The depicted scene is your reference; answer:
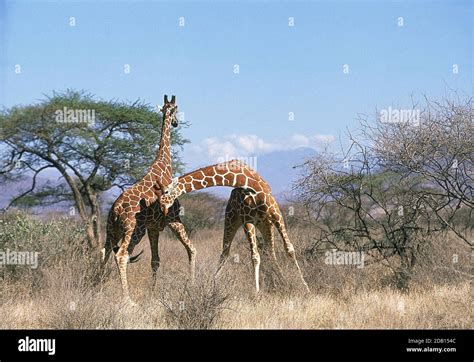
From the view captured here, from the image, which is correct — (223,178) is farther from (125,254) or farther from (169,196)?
(125,254)

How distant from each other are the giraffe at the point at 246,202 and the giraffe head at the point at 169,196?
160 mm

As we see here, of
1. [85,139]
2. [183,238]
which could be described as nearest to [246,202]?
[183,238]

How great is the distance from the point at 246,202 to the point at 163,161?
1.34 meters

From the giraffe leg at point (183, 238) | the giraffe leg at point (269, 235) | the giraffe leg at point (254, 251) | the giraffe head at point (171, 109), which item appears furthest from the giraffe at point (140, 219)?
the giraffe leg at point (269, 235)

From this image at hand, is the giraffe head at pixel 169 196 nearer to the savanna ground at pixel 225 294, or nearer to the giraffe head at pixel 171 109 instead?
the savanna ground at pixel 225 294

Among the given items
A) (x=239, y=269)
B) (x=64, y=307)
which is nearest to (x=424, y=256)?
(x=239, y=269)

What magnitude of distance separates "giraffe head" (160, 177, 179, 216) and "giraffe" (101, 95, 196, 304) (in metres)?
0.43

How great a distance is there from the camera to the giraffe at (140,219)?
1059cm

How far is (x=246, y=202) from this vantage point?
37.0 ft

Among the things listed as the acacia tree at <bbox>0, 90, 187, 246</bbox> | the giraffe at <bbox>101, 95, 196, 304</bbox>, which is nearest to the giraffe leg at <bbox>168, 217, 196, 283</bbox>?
the giraffe at <bbox>101, 95, 196, 304</bbox>

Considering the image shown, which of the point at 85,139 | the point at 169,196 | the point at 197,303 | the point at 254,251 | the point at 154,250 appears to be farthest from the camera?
the point at 85,139

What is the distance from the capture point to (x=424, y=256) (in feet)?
36.8
